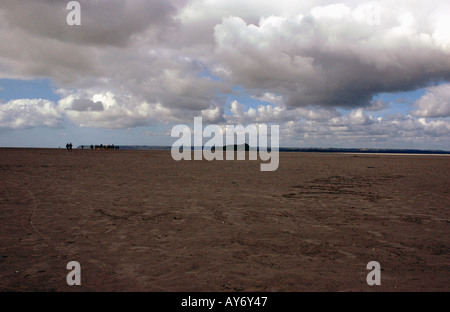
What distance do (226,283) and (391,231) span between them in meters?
7.00

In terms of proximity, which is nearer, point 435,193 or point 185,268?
point 185,268

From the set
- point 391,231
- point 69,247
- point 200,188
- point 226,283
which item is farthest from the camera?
point 200,188

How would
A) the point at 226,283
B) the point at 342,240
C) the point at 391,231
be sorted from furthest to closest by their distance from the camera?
the point at 391,231
the point at 342,240
the point at 226,283

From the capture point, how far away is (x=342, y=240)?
9312mm

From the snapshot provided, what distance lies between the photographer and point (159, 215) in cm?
1235

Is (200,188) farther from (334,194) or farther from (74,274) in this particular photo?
(74,274)
